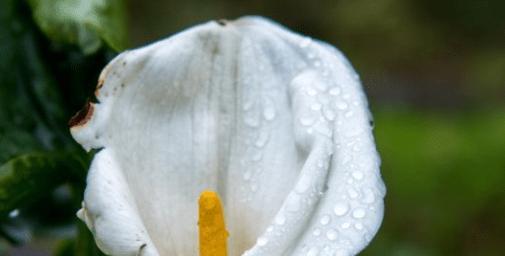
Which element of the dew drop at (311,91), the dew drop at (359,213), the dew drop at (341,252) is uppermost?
the dew drop at (311,91)

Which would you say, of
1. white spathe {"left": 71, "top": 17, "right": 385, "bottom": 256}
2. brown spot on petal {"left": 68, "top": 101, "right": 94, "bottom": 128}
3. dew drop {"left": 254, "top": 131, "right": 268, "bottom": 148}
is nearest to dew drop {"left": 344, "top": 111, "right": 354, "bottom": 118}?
white spathe {"left": 71, "top": 17, "right": 385, "bottom": 256}

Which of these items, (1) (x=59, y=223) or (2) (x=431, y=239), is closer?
(1) (x=59, y=223)

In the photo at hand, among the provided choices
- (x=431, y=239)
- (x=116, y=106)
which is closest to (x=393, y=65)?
(x=431, y=239)

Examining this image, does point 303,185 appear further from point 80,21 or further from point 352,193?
point 80,21

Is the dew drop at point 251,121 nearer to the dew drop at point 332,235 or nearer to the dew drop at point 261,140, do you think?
the dew drop at point 261,140

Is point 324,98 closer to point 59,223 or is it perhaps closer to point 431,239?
point 59,223

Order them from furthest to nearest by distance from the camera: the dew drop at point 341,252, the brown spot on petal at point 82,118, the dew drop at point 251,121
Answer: the dew drop at point 251,121 → the brown spot on petal at point 82,118 → the dew drop at point 341,252

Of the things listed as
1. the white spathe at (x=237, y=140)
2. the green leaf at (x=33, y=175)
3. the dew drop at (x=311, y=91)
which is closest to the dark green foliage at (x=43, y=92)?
the green leaf at (x=33, y=175)

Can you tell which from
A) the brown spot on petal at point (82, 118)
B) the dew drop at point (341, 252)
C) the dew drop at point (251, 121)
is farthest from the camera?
the dew drop at point (251, 121)
